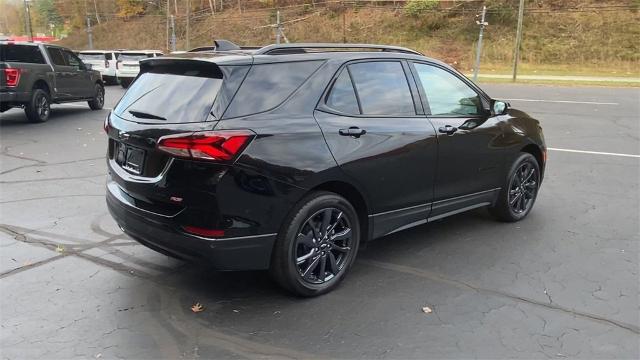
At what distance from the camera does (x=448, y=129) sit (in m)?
4.71

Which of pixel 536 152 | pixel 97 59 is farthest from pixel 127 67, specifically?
pixel 536 152

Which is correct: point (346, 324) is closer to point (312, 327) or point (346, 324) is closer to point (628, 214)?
point (312, 327)

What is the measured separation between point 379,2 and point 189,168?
52792 mm

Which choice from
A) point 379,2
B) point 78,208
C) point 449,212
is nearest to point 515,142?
point 449,212

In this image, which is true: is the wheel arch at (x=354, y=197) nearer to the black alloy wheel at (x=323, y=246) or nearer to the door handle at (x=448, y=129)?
the black alloy wheel at (x=323, y=246)

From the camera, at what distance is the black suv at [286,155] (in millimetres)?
3443

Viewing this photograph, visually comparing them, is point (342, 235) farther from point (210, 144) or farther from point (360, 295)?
point (210, 144)

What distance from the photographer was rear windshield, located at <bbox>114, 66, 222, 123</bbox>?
3.58 m

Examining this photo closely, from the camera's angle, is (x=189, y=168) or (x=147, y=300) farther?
(x=147, y=300)

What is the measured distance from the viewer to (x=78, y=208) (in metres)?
5.95

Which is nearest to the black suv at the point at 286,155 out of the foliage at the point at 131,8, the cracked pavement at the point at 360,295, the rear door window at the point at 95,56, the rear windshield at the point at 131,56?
the cracked pavement at the point at 360,295

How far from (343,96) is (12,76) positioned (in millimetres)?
10040

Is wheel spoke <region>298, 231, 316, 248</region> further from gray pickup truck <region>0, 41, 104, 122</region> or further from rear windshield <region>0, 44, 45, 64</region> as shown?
rear windshield <region>0, 44, 45, 64</region>

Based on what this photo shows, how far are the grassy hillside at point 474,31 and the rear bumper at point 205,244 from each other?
34525 mm
